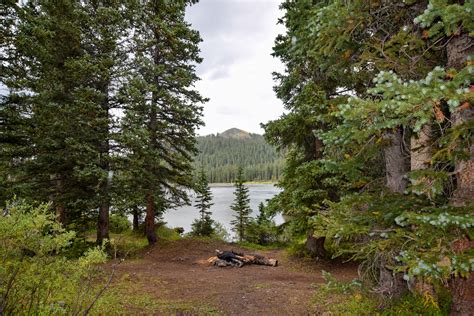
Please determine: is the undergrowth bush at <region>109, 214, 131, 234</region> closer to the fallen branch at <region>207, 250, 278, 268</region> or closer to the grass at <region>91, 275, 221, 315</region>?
the fallen branch at <region>207, 250, 278, 268</region>

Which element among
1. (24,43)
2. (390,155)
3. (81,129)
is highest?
(24,43)

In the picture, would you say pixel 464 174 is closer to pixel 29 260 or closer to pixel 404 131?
pixel 404 131

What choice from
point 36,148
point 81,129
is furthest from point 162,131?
point 36,148

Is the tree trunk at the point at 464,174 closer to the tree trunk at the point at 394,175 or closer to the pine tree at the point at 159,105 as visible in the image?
the tree trunk at the point at 394,175

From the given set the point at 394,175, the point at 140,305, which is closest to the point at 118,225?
the point at 140,305

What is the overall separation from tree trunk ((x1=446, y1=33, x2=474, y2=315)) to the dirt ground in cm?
290

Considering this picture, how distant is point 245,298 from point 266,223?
14694 mm

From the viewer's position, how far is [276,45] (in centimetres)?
1044

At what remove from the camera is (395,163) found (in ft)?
16.4

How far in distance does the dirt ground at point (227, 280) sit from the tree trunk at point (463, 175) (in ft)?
9.53

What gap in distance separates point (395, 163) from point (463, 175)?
5.40 feet

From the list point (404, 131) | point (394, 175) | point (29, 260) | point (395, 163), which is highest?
point (404, 131)

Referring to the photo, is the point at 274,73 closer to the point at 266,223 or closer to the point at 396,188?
the point at 396,188

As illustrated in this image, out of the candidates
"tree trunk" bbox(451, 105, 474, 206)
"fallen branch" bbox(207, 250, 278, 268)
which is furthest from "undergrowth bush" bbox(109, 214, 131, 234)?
"tree trunk" bbox(451, 105, 474, 206)
